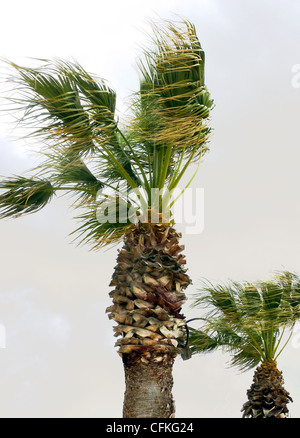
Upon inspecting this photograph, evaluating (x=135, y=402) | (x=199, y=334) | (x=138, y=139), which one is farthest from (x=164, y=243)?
(x=199, y=334)

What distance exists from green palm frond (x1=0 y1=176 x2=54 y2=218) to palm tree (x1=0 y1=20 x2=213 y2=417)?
0.08 meters

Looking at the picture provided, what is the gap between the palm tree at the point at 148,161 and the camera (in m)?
6.99

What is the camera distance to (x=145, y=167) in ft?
29.1

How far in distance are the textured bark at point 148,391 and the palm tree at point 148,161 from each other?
1 cm

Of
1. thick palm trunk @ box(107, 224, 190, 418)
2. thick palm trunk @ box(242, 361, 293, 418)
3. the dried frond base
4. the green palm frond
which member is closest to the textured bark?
thick palm trunk @ box(107, 224, 190, 418)

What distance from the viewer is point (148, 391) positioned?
272 inches

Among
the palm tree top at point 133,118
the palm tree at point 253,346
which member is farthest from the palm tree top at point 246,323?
the palm tree top at point 133,118

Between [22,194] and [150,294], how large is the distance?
9.20 feet

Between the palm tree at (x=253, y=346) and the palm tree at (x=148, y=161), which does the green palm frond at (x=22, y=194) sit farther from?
the palm tree at (x=253, y=346)

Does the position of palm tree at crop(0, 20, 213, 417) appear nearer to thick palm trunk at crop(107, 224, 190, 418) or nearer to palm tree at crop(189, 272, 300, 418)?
thick palm trunk at crop(107, 224, 190, 418)

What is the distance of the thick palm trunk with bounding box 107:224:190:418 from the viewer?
693 centimetres

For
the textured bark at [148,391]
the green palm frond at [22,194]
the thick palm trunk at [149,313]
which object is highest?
the green palm frond at [22,194]

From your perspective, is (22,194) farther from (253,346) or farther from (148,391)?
(253,346)
